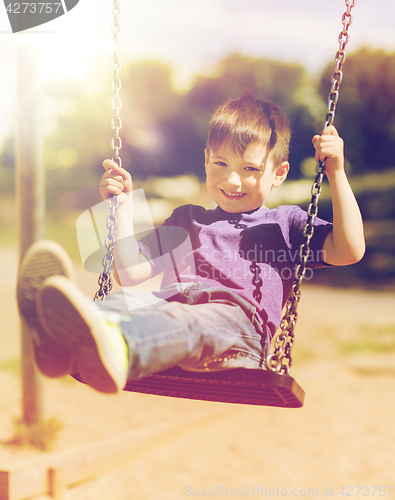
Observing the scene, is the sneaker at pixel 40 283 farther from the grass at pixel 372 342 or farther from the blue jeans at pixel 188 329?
the grass at pixel 372 342

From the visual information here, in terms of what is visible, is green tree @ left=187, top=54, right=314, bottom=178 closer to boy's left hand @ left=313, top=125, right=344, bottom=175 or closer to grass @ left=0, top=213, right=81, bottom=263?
grass @ left=0, top=213, right=81, bottom=263

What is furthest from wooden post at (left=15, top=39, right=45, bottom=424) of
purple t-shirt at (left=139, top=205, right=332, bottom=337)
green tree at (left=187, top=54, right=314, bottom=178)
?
green tree at (left=187, top=54, right=314, bottom=178)

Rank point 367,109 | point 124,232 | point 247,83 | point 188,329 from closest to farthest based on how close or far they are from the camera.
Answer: point 188,329 → point 124,232 → point 367,109 → point 247,83

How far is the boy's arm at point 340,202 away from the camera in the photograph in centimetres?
139

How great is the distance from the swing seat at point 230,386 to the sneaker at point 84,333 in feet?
0.83

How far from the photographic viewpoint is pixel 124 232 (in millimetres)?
1557

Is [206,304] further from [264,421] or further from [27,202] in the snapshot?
[264,421]

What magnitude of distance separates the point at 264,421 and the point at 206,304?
2.94m

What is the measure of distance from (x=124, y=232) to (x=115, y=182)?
0.17 metres

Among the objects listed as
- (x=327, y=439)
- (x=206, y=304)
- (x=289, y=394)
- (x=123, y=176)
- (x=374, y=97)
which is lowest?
(x=327, y=439)

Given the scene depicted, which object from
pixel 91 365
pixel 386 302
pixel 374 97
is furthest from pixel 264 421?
pixel 374 97

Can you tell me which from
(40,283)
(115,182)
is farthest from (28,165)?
(40,283)

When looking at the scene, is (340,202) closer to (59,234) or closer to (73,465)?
(73,465)

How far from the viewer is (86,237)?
64.6 inches
